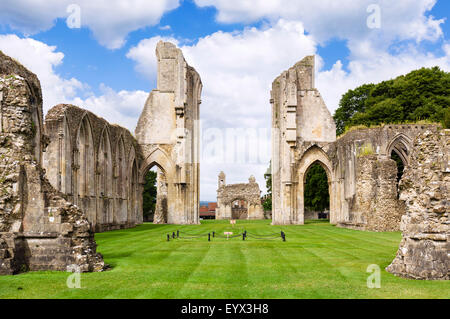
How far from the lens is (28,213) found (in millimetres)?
10922

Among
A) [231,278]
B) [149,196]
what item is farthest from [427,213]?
[149,196]

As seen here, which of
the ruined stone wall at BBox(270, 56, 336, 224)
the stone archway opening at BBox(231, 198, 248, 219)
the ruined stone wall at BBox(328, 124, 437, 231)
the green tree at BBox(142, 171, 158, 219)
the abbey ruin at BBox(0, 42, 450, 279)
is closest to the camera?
the abbey ruin at BBox(0, 42, 450, 279)

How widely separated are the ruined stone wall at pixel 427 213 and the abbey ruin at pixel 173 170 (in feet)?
0.08

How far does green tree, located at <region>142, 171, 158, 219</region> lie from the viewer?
58.2 metres

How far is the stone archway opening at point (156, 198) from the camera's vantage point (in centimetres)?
4278

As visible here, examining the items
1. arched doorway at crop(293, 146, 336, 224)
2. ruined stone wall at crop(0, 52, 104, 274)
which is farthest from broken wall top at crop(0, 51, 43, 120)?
arched doorway at crop(293, 146, 336, 224)

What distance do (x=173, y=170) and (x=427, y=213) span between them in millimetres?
29275

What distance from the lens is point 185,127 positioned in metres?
38.4

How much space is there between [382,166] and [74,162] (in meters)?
17.7

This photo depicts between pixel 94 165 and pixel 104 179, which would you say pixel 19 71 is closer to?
pixel 94 165

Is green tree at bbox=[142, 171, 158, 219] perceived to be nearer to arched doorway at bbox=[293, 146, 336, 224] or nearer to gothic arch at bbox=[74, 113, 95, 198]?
arched doorway at bbox=[293, 146, 336, 224]

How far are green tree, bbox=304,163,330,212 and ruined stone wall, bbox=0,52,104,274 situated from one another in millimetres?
36799

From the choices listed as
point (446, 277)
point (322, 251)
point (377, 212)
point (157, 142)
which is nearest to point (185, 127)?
point (157, 142)
